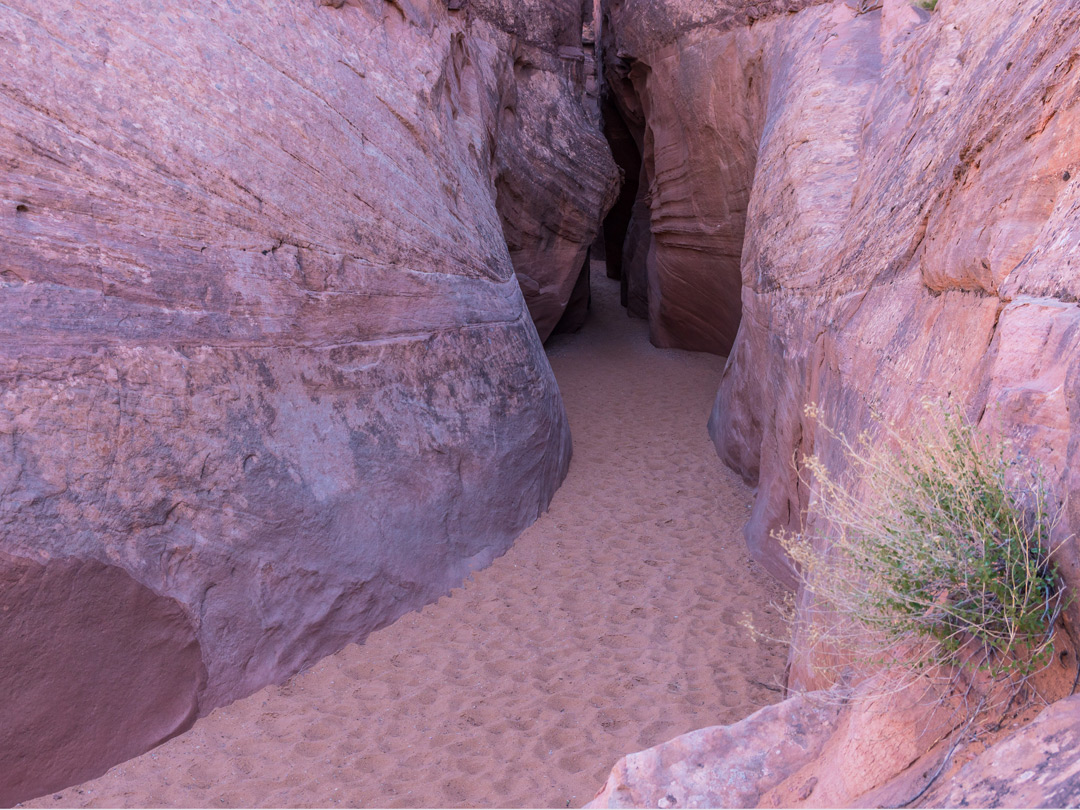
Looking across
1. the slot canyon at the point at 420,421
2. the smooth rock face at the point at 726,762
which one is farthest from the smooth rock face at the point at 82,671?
the smooth rock face at the point at 726,762

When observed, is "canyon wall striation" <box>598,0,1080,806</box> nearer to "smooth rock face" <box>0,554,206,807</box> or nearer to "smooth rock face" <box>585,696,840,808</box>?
"smooth rock face" <box>585,696,840,808</box>

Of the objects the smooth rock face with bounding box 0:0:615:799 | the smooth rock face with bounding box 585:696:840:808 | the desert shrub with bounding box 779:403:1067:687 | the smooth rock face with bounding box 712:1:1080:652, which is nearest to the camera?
the desert shrub with bounding box 779:403:1067:687

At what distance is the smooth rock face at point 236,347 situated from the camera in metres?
3.76

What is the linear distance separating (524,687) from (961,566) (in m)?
2.98

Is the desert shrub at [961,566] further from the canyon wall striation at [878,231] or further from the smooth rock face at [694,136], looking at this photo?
the smooth rock face at [694,136]

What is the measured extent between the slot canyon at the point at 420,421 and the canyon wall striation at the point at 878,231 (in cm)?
2

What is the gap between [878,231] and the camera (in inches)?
166

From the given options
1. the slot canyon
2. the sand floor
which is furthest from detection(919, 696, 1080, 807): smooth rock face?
the sand floor

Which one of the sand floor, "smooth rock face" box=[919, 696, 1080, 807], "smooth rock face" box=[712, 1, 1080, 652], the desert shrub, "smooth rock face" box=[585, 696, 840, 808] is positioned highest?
"smooth rock face" box=[712, 1, 1080, 652]

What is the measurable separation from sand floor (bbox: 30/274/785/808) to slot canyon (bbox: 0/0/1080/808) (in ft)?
0.08

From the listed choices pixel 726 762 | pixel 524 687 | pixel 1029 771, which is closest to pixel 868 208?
pixel 524 687

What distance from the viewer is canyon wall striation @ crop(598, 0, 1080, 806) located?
7.06 feet

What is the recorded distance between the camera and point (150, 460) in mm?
4000

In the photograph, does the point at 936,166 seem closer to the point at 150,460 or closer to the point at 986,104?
Result: the point at 986,104
